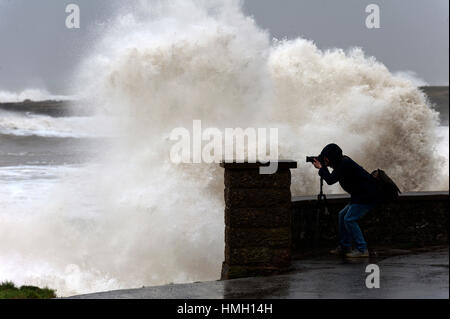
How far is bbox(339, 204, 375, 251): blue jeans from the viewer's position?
781 cm

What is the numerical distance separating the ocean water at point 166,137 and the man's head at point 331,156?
19.8 m

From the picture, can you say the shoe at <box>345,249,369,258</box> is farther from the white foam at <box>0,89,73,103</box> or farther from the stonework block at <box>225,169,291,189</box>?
the white foam at <box>0,89,73,103</box>

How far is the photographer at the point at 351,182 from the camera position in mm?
7586

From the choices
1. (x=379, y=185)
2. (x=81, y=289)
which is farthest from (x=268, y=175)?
(x=81, y=289)

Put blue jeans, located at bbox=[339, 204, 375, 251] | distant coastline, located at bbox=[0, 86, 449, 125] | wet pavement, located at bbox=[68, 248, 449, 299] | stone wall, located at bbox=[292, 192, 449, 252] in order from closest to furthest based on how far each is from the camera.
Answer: wet pavement, located at bbox=[68, 248, 449, 299] < blue jeans, located at bbox=[339, 204, 375, 251] < stone wall, located at bbox=[292, 192, 449, 252] < distant coastline, located at bbox=[0, 86, 449, 125]

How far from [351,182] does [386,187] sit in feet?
1.20

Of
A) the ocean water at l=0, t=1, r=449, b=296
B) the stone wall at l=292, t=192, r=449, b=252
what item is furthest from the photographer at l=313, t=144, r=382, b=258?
the ocean water at l=0, t=1, r=449, b=296

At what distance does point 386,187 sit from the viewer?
773cm

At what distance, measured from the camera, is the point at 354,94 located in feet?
124

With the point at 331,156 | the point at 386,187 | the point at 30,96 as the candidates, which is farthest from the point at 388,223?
the point at 30,96

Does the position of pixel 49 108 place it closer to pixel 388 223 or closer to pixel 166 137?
pixel 166 137

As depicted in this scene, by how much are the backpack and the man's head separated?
17.0 inches
